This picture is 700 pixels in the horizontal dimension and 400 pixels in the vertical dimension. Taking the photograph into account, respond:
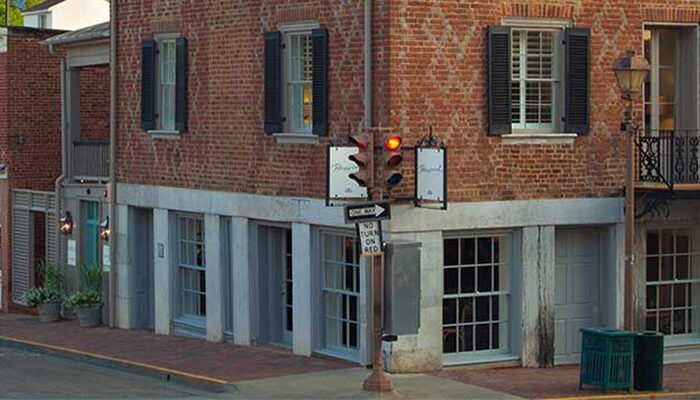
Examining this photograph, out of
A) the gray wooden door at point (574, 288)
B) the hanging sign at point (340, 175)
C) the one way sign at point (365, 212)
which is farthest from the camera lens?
the gray wooden door at point (574, 288)

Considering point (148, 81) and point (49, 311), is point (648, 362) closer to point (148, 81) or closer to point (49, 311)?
point (148, 81)

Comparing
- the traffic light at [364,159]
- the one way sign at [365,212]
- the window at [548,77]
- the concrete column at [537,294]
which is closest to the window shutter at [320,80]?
the window at [548,77]

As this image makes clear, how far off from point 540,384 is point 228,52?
804cm

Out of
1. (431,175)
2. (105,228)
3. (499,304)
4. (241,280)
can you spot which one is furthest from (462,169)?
(105,228)

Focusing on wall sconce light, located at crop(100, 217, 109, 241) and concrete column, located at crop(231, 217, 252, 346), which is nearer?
concrete column, located at crop(231, 217, 252, 346)

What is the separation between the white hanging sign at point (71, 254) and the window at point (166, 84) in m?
4.80

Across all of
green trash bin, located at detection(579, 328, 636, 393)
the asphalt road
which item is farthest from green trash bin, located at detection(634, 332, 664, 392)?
the asphalt road

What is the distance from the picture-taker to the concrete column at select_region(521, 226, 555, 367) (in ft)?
71.6

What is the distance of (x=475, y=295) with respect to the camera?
21703 mm

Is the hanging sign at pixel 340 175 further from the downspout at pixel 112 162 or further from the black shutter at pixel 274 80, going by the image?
the downspout at pixel 112 162

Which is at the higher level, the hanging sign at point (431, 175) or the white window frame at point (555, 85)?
the white window frame at point (555, 85)

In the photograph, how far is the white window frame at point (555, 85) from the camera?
21.6 meters

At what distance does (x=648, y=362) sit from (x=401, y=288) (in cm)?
355

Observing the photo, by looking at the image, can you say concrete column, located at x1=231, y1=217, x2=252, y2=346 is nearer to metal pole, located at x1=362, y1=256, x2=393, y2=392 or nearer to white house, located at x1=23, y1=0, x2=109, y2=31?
metal pole, located at x1=362, y1=256, x2=393, y2=392
